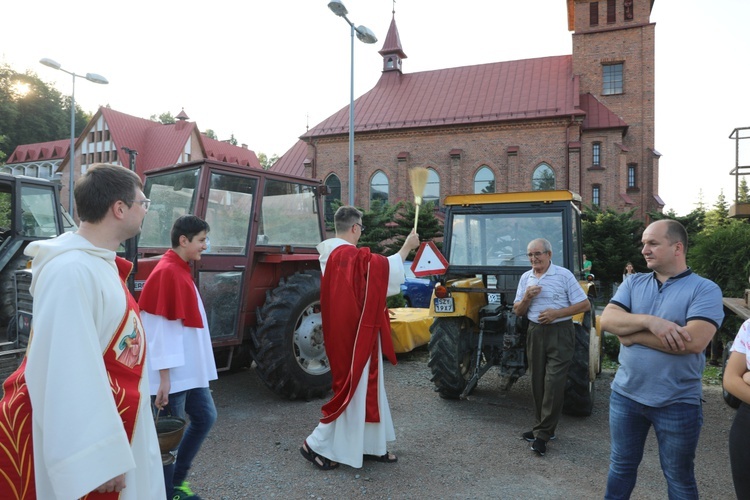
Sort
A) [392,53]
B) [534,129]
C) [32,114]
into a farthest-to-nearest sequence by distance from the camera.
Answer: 1. [32,114]
2. [392,53]
3. [534,129]

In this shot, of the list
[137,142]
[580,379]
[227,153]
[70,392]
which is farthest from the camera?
[227,153]

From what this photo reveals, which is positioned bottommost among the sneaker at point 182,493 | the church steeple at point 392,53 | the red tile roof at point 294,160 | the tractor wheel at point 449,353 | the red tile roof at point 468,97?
the sneaker at point 182,493

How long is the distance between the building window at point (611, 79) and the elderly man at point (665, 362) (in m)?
28.6

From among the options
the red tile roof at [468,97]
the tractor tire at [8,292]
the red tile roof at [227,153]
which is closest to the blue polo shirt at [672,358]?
the tractor tire at [8,292]

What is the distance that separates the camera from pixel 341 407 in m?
3.82

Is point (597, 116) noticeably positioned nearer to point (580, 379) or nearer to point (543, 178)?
point (543, 178)

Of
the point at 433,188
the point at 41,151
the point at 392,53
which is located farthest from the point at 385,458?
the point at 41,151

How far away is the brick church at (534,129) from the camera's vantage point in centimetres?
2627

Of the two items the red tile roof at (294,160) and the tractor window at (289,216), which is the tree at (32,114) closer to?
the red tile roof at (294,160)

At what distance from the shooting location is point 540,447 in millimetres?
4270

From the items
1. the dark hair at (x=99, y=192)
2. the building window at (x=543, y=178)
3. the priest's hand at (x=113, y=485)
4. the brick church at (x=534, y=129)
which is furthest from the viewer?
the building window at (x=543, y=178)

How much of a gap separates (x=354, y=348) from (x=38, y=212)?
4024 mm

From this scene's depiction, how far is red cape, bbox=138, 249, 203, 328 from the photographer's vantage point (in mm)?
2992

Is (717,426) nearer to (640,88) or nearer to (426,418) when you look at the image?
(426,418)
